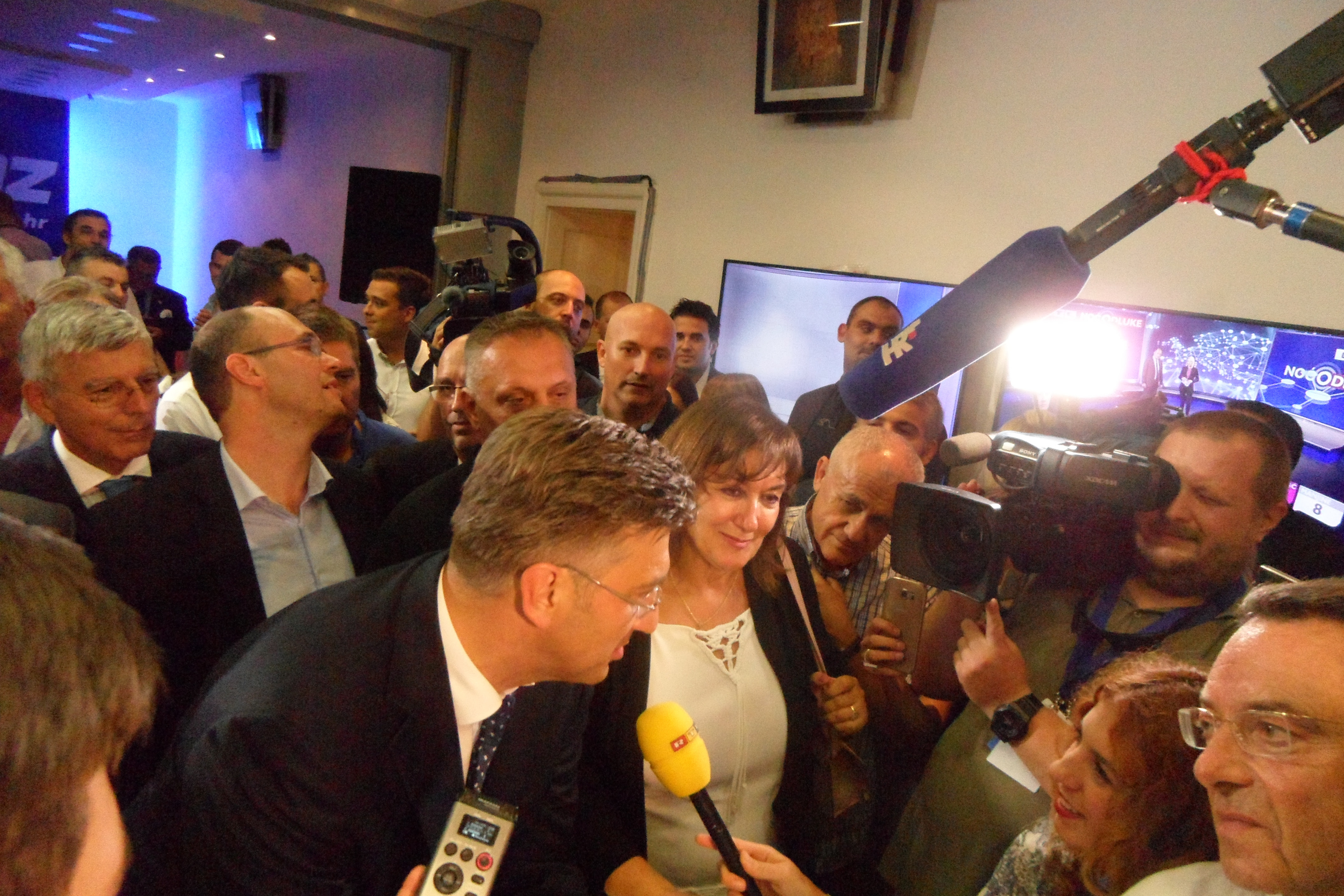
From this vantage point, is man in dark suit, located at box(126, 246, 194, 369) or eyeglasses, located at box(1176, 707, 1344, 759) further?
man in dark suit, located at box(126, 246, 194, 369)

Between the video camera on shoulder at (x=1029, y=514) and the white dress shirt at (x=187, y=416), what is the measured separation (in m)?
1.91

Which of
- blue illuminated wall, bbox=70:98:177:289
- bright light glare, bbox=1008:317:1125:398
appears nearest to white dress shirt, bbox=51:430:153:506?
bright light glare, bbox=1008:317:1125:398

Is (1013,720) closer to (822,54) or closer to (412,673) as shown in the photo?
(412,673)

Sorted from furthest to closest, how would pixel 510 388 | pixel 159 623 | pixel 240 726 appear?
pixel 510 388
pixel 159 623
pixel 240 726

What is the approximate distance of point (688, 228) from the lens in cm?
496

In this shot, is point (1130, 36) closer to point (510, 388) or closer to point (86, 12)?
point (510, 388)

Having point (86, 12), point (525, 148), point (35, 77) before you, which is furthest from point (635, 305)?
point (35, 77)

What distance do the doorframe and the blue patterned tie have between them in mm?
4186

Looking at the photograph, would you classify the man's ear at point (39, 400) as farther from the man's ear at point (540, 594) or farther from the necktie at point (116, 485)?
the man's ear at point (540, 594)

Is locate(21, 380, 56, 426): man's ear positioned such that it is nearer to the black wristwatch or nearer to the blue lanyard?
the black wristwatch

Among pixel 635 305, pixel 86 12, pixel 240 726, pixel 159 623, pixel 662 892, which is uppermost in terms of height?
pixel 86 12

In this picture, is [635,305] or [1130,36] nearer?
[635,305]

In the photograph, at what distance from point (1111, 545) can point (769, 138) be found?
3440 mm

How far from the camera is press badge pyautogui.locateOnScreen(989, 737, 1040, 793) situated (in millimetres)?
1381
